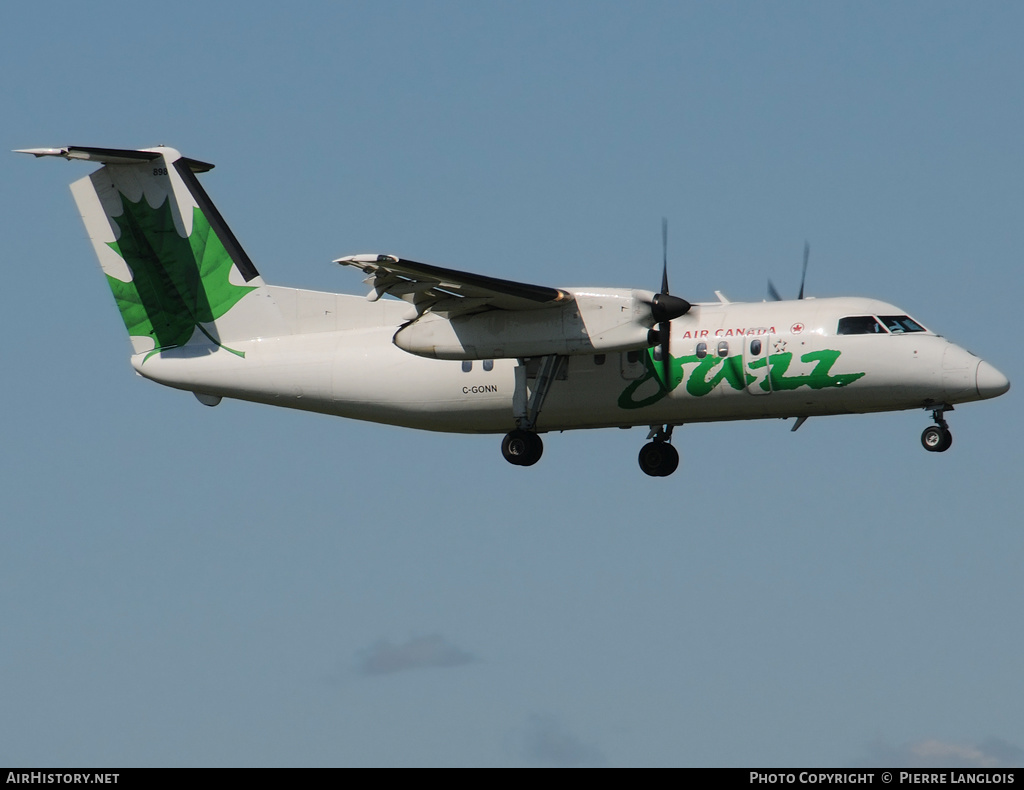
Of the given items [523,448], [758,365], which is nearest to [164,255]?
[523,448]

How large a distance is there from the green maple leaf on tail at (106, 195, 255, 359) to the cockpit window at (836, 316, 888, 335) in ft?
31.5

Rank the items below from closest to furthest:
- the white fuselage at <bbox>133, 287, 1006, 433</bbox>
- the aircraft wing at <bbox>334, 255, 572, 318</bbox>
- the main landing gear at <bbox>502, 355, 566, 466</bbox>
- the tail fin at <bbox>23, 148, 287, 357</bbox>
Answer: the aircraft wing at <bbox>334, 255, 572, 318</bbox>
the white fuselage at <bbox>133, 287, 1006, 433</bbox>
the main landing gear at <bbox>502, 355, 566, 466</bbox>
the tail fin at <bbox>23, 148, 287, 357</bbox>

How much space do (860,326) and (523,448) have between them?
5228 millimetres

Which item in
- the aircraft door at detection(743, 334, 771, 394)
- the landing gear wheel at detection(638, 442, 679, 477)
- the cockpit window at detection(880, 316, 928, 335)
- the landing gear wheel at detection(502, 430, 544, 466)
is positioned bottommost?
the landing gear wheel at detection(638, 442, 679, 477)

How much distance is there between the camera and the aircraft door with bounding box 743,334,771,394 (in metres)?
22.0

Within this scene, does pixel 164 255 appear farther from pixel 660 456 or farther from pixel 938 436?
pixel 938 436

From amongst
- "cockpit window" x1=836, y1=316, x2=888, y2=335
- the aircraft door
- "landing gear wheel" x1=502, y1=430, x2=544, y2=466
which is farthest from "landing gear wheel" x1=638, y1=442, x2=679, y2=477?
"cockpit window" x1=836, y1=316, x2=888, y2=335

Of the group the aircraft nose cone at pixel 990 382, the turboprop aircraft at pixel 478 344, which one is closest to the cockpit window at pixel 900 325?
the turboprop aircraft at pixel 478 344

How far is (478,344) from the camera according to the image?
2241cm

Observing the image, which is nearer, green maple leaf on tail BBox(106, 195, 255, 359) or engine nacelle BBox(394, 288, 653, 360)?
engine nacelle BBox(394, 288, 653, 360)

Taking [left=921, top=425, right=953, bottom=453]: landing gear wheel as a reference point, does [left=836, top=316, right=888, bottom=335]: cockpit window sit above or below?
above

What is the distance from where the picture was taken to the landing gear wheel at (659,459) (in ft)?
79.5

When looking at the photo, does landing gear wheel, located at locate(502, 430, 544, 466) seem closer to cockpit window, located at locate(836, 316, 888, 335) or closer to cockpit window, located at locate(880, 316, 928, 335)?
cockpit window, located at locate(836, 316, 888, 335)
